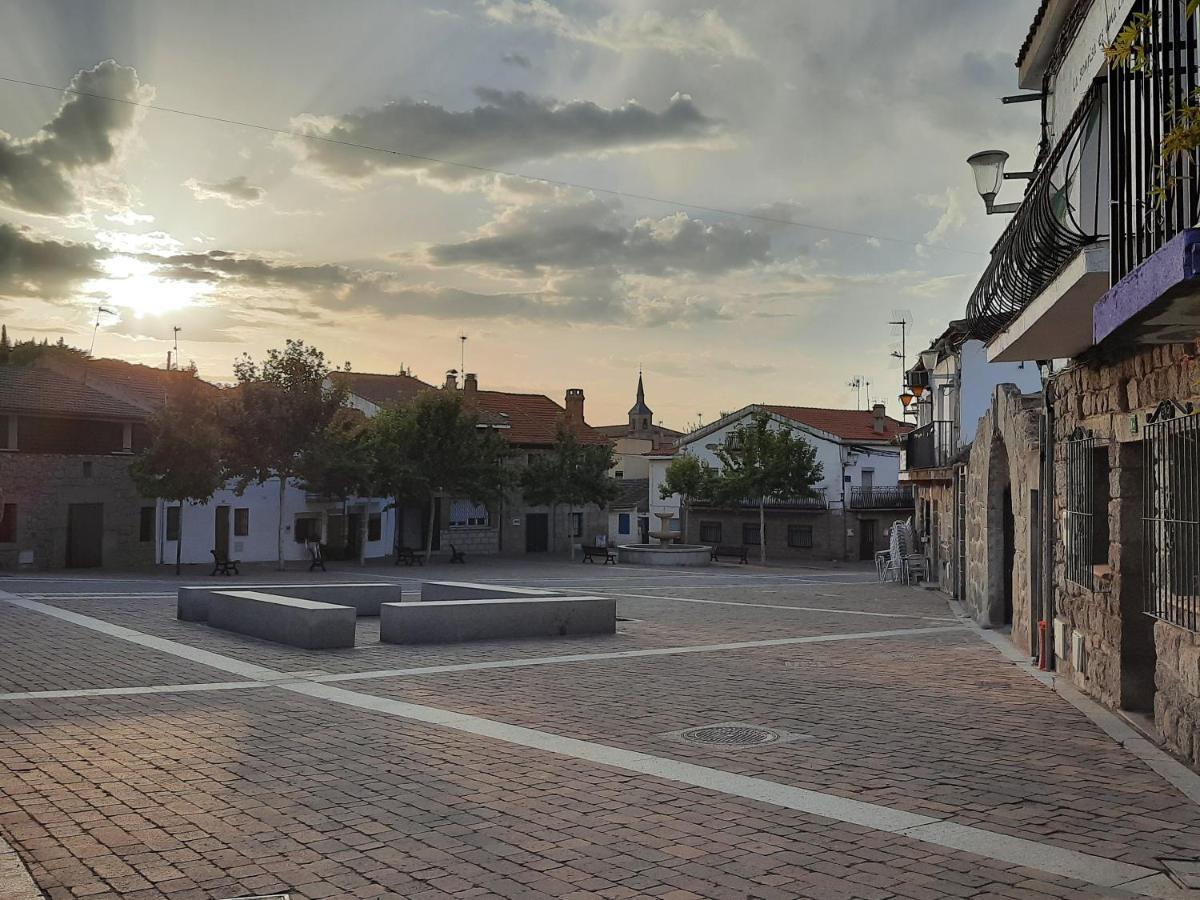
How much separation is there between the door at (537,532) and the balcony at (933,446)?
24824mm

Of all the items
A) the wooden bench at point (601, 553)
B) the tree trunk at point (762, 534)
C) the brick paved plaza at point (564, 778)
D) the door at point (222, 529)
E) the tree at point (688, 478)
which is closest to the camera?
the brick paved plaza at point (564, 778)

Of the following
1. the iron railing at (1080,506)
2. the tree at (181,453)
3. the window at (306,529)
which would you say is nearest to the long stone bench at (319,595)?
the iron railing at (1080,506)

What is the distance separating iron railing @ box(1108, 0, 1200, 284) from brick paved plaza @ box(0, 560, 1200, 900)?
11.5 feet

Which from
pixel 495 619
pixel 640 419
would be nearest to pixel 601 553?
pixel 495 619

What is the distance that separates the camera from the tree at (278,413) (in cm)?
3297

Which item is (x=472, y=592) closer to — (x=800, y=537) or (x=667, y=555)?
(x=667, y=555)

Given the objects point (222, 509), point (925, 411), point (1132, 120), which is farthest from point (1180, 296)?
point (222, 509)

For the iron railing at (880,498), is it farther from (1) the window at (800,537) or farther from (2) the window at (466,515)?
(2) the window at (466,515)

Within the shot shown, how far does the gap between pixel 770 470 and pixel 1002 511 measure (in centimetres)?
3121

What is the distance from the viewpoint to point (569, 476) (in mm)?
46719

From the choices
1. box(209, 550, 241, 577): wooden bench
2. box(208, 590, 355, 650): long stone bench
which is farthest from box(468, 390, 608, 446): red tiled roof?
box(208, 590, 355, 650): long stone bench

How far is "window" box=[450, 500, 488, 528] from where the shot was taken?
1925 inches

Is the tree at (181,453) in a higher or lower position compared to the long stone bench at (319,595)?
higher

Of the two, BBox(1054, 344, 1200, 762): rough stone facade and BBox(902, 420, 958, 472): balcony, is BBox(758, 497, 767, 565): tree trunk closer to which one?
BBox(902, 420, 958, 472): balcony
